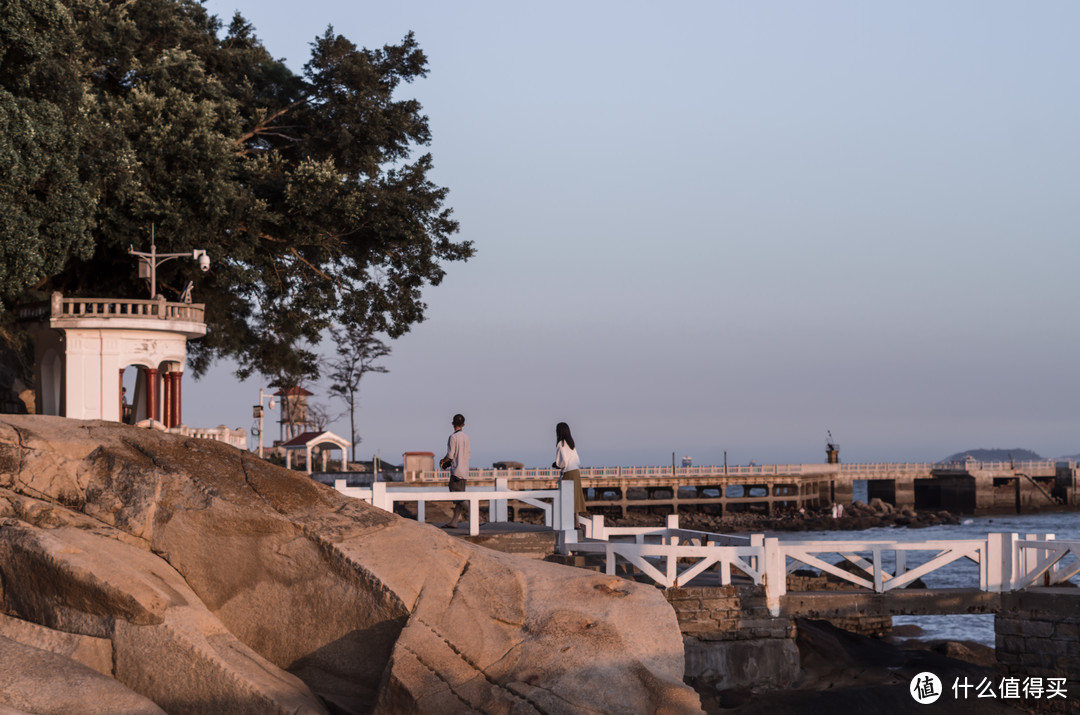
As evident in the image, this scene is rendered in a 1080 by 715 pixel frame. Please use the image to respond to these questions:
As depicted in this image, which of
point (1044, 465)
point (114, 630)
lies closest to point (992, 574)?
point (114, 630)

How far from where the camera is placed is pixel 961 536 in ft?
208

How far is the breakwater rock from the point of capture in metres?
8.70

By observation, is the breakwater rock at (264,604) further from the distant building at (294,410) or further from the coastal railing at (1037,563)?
the distant building at (294,410)

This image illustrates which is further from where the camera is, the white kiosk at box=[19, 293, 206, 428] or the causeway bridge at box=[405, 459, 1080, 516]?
the causeway bridge at box=[405, 459, 1080, 516]

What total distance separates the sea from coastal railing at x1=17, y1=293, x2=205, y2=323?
21850 mm

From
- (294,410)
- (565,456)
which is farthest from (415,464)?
(565,456)

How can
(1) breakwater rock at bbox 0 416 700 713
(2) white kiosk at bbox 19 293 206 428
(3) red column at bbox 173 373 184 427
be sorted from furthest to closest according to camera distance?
A: (3) red column at bbox 173 373 184 427, (2) white kiosk at bbox 19 293 206 428, (1) breakwater rock at bbox 0 416 700 713

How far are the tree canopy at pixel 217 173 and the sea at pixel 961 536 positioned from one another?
754 inches

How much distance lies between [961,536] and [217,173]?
163 ft

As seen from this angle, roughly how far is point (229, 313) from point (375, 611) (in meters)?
30.5

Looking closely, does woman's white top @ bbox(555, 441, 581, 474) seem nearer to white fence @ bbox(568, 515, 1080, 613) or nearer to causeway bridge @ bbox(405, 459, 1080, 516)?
white fence @ bbox(568, 515, 1080, 613)

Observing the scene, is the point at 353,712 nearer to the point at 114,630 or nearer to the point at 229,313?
the point at 114,630

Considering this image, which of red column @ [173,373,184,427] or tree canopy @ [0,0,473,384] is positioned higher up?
tree canopy @ [0,0,473,384]

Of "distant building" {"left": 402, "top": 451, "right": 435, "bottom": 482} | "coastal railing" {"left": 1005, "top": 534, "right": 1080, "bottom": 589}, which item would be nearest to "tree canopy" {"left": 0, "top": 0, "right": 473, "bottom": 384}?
"distant building" {"left": 402, "top": 451, "right": 435, "bottom": 482}
